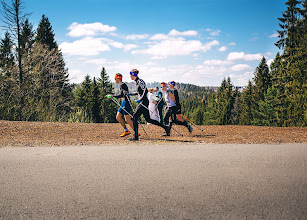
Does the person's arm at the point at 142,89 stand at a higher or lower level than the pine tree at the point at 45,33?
lower

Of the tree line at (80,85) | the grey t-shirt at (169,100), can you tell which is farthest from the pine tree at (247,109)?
the grey t-shirt at (169,100)

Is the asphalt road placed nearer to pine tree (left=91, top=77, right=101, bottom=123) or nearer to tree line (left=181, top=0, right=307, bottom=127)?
tree line (left=181, top=0, right=307, bottom=127)

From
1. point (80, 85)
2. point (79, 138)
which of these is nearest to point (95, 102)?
point (80, 85)

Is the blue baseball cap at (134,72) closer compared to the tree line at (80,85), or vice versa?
the blue baseball cap at (134,72)

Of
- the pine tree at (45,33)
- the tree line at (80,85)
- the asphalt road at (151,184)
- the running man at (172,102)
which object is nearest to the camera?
the asphalt road at (151,184)

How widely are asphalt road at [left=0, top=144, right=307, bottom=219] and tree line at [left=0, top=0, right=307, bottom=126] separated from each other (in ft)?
29.5

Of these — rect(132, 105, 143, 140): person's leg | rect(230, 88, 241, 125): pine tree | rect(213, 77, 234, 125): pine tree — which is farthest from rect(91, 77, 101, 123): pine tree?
rect(132, 105, 143, 140): person's leg

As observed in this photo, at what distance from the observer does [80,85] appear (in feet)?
138

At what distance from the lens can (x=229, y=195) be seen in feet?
11.5

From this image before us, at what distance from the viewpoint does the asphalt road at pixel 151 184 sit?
119 inches

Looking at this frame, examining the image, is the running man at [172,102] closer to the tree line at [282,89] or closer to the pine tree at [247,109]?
the tree line at [282,89]

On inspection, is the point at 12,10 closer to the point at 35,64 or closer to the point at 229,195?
the point at 35,64

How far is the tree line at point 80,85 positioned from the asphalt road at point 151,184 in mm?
9000

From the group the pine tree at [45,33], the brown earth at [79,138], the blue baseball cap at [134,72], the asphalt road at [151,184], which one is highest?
the pine tree at [45,33]
